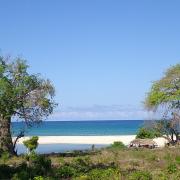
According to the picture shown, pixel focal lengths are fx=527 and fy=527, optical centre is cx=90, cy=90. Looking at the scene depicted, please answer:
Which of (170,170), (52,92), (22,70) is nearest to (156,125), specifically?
(52,92)

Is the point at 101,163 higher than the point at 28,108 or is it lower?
lower

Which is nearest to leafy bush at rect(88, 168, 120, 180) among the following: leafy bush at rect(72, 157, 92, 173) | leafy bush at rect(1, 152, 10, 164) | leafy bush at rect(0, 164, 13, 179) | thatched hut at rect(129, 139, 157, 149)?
leafy bush at rect(72, 157, 92, 173)

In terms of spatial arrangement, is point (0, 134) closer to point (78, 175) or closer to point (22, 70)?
point (22, 70)

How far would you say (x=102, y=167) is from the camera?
3086cm

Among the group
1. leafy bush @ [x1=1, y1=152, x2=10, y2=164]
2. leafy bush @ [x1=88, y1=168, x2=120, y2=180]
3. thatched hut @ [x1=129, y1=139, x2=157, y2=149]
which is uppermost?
thatched hut @ [x1=129, y1=139, x2=157, y2=149]

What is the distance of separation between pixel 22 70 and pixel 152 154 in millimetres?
11313

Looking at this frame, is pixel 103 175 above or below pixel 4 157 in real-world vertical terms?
below

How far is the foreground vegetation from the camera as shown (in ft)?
86.0

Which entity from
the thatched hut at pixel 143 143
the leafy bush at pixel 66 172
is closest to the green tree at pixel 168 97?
the thatched hut at pixel 143 143

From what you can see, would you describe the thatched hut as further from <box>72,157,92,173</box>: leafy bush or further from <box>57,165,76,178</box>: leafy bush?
<box>57,165,76,178</box>: leafy bush

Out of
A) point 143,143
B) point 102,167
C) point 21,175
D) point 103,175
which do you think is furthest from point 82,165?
point 143,143

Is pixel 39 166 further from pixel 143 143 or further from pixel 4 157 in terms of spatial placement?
pixel 143 143

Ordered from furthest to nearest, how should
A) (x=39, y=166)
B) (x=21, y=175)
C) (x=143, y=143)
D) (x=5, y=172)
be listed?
(x=143, y=143) < (x=39, y=166) < (x=5, y=172) < (x=21, y=175)

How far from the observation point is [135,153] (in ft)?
123
